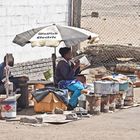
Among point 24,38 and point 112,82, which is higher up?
point 24,38

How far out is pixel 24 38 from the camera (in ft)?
39.4

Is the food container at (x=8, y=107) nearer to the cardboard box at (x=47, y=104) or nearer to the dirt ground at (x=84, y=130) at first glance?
the dirt ground at (x=84, y=130)

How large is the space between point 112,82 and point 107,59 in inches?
232

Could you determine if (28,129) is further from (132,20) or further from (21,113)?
(132,20)

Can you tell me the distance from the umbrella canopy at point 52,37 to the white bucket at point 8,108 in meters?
1.28

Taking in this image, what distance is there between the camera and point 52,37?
11891 millimetres

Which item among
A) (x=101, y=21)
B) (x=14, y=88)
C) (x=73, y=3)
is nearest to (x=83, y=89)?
(x=14, y=88)

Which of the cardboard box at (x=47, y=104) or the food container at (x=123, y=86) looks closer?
the cardboard box at (x=47, y=104)

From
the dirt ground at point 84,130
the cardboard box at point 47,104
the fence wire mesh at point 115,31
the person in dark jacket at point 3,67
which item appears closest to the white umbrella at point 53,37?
the person in dark jacket at point 3,67

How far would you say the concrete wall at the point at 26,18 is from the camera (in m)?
13.8

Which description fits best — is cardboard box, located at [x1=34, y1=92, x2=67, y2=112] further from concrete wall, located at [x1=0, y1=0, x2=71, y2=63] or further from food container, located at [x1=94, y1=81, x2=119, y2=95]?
concrete wall, located at [x1=0, y1=0, x2=71, y2=63]

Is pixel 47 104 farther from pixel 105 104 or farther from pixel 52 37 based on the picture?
pixel 52 37

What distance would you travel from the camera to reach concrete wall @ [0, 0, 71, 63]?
13.8 meters

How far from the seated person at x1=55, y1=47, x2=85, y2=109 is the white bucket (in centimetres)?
137
